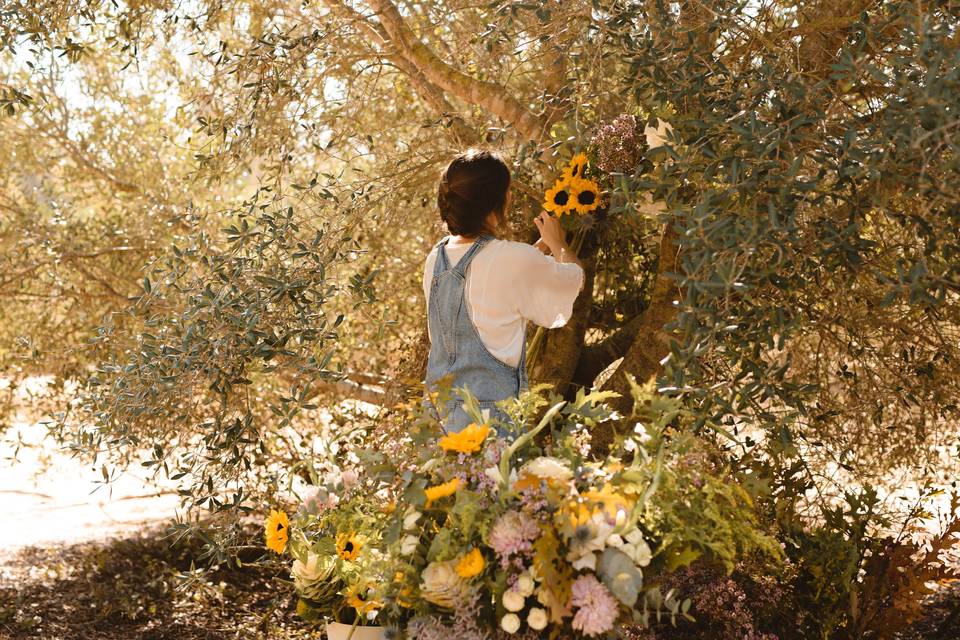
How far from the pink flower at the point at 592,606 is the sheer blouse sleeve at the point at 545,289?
1073 mm

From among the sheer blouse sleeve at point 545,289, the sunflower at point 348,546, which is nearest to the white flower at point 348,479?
the sunflower at point 348,546

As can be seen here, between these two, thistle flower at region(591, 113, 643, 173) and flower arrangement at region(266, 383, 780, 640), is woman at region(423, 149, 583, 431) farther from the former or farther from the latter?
thistle flower at region(591, 113, 643, 173)

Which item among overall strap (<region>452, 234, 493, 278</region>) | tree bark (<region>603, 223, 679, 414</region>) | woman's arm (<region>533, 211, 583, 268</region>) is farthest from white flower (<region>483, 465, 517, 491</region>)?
tree bark (<region>603, 223, 679, 414</region>)

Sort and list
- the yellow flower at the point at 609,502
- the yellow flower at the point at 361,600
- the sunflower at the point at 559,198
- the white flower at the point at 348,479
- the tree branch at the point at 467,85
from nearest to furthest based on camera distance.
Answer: the yellow flower at the point at 609,502 < the yellow flower at the point at 361,600 < the white flower at the point at 348,479 < the sunflower at the point at 559,198 < the tree branch at the point at 467,85

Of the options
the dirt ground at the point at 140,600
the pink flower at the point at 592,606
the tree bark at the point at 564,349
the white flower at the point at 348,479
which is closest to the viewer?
the pink flower at the point at 592,606

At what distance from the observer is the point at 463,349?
9.98 feet

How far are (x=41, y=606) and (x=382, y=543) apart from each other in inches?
146

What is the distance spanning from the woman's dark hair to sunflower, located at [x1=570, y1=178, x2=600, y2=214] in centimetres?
27

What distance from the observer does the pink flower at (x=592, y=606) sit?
1.97 meters

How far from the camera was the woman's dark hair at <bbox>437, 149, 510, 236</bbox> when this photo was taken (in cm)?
294

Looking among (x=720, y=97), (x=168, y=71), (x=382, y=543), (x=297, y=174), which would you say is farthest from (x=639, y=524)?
(x=168, y=71)

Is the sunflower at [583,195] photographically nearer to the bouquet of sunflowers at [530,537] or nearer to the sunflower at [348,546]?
the bouquet of sunflowers at [530,537]

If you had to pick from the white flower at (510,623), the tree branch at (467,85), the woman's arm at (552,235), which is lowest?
the white flower at (510,623)

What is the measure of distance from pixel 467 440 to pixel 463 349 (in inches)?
34.6
